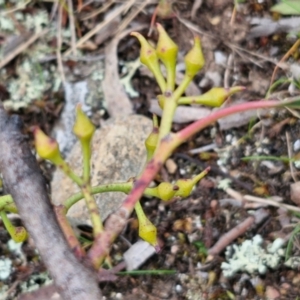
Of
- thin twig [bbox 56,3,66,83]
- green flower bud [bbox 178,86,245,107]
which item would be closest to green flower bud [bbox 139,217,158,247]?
green flower bud [bbox 178,86,245,107]

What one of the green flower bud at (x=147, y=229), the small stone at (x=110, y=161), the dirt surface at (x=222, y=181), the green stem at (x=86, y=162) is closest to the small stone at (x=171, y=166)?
the dirt surface at (x=222, y=181)

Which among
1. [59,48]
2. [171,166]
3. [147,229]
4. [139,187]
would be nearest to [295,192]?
[171,166]

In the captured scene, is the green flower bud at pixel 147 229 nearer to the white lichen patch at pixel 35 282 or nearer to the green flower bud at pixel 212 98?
the green flower bud at pixel 212 98

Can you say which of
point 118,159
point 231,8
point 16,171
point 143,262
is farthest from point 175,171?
point 16,171

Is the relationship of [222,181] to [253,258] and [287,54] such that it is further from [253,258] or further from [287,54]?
[287,54]

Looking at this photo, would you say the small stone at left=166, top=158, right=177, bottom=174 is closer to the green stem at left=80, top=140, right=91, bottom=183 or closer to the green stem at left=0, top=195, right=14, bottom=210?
the green stem at left=0, top=195, right=14, bottom=210
